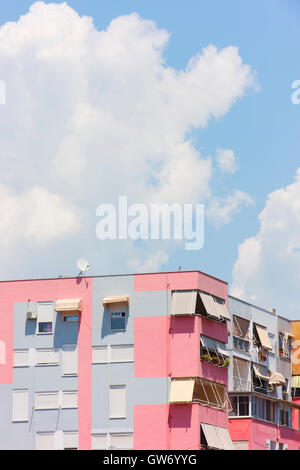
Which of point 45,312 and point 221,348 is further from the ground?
point 45,312

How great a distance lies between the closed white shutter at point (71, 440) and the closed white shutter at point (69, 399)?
2.09m

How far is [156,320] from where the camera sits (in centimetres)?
10262

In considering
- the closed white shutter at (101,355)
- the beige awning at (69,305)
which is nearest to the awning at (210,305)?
the closed white shutter at (101,355)

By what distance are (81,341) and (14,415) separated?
771cm

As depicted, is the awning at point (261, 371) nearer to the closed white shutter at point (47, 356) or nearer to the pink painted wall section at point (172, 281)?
the pink painted wall section at point (172, 281)

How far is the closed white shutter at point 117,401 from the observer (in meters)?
102

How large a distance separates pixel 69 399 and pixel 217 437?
11768mm

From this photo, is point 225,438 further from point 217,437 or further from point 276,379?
point 276,379

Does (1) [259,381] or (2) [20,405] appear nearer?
(2) [20,405]

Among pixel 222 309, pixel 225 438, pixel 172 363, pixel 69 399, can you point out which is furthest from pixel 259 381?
pixel 69 399

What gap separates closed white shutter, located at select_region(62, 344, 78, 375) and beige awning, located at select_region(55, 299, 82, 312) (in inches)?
111

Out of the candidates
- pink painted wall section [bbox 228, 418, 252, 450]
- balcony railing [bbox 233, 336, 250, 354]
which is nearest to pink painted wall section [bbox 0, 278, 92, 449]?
pink painted wall section [bbox 228, 418, 252, 450]

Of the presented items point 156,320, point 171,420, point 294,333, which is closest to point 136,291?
point 156,320

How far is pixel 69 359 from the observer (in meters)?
104
